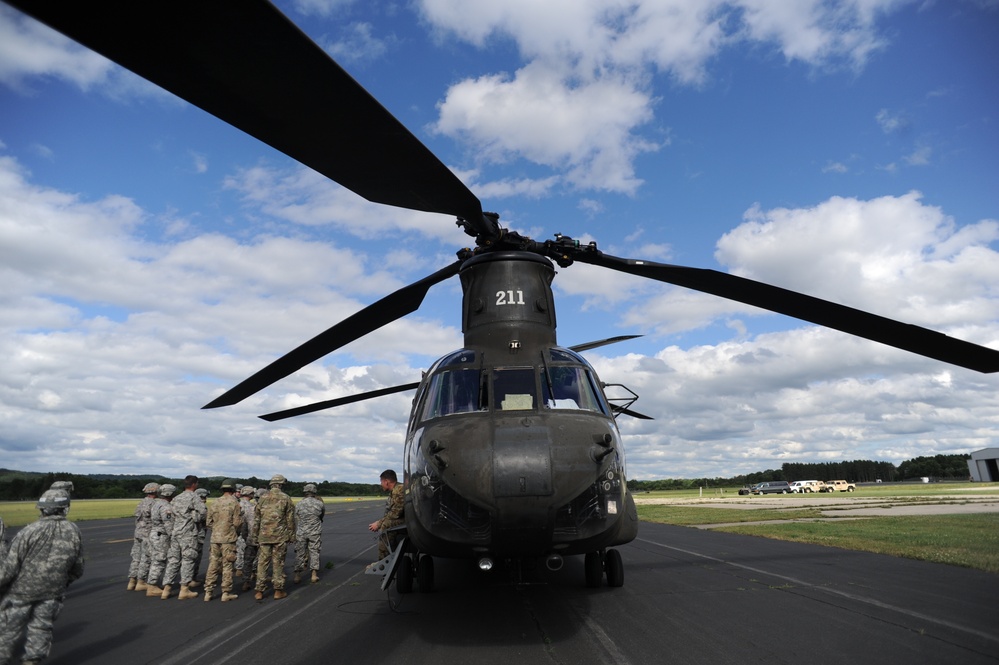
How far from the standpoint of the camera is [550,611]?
7.09 m

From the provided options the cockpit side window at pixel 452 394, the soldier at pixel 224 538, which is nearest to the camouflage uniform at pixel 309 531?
the soldier at pixel 224 538

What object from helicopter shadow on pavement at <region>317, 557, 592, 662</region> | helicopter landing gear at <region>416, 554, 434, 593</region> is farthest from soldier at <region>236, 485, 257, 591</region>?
helicopter landing gear at <region>416, 554, 434, 593</region>

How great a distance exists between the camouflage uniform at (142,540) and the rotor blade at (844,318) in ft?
33.0

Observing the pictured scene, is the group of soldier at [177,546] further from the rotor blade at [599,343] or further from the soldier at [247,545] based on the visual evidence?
the rotor blade at [599,343]

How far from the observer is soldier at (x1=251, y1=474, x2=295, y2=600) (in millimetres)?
8867

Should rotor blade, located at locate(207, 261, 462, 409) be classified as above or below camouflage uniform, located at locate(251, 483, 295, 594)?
above

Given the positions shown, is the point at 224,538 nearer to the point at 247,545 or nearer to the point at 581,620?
the point at 247,545

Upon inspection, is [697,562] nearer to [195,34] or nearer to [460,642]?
[460,642]

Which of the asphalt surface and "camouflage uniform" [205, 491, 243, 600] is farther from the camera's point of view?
"camouflage uniform" [205, 491, 243, 600]

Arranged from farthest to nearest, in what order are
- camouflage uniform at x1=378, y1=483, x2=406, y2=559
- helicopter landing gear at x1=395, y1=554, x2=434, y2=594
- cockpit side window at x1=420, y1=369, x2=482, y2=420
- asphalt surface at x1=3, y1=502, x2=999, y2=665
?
camouflage uniform at x1=378, y1=483, x2=406, y2=559 → helicopter landing gear at x1=395, y1=554, x2=434, y2=594 → cockpit side window at x1=420, y1=369, x2=482, y2=420 → asphalt surface at x1=3, y1=502, x2=999, y2=665

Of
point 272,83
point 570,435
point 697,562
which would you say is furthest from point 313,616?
point 697,562

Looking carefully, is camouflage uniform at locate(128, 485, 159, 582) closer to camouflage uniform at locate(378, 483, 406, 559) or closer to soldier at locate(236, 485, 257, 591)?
soldier at locate(236, 485, 257, 591)

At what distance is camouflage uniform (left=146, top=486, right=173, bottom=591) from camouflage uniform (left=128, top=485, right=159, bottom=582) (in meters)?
0.29

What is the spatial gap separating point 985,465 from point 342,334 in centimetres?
9581
